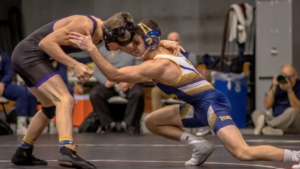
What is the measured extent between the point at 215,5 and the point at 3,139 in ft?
17.9

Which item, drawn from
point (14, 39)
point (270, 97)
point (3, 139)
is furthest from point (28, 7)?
point (270, 97)

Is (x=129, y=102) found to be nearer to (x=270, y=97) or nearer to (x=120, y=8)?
(x=270, y=97)

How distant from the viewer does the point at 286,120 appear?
736cm

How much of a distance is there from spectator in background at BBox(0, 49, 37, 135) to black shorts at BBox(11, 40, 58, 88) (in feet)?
12.6

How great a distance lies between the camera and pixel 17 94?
8.02m

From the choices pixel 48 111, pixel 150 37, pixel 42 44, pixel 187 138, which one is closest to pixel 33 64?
pixel 42 44

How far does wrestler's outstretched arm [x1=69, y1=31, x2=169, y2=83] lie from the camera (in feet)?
12.0

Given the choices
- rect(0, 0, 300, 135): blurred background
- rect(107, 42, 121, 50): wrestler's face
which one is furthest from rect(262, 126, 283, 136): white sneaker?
rect(107, 42, 121, 50): wrestler's face

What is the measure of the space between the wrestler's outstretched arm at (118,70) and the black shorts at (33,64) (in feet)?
1.17

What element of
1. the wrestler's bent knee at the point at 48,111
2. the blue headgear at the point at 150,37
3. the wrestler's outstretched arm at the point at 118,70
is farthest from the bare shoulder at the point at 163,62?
the wrestler's bent knee at the point at 48,111

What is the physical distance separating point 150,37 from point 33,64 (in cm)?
90

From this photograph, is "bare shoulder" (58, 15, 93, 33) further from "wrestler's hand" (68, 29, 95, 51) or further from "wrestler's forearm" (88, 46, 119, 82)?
"wrestler's forearm" (88, 46, 119, 82)

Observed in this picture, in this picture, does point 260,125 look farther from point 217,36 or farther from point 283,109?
point 217,36

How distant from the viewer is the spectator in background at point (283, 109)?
734 cm
